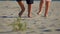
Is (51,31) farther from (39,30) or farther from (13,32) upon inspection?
(13,32)

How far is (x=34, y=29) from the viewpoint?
238 inches

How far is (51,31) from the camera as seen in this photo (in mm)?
5816

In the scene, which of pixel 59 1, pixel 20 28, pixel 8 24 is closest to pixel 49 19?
pixel 8 24

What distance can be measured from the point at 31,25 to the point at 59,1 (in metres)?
5.74

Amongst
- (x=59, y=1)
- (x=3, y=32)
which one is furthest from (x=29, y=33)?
(x=59, y=1)

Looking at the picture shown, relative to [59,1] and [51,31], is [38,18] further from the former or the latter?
[59,1]

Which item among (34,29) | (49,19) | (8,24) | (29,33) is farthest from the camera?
(49,19)

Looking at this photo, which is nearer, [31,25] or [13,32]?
[13,32]

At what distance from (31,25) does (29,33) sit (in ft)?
3.18

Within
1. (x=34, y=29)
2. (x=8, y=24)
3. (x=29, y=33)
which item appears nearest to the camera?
(x=29, y=33)

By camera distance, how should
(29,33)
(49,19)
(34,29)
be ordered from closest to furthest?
(29,33) < (34,29) < (49,19)

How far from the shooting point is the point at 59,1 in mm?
12055

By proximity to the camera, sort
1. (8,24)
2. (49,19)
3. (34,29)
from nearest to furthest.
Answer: (34,29) < (8,24) < (49,19)

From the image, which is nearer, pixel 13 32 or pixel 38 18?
pixel 13 32
